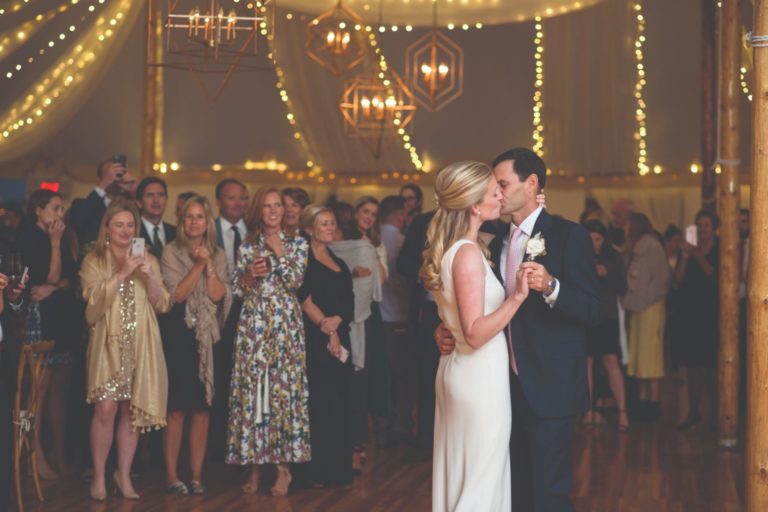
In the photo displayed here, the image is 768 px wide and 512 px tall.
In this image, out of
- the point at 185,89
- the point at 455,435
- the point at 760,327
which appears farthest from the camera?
the point at 185,89

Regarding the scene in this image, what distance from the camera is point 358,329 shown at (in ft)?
24.0

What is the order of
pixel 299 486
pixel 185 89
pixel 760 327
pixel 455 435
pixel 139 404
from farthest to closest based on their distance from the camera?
pixel 185 89 < pixel 299 486 < pixel 139 404 < pixel 760 327 < pixel 455 435

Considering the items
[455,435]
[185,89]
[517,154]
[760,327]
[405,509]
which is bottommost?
[405,509]

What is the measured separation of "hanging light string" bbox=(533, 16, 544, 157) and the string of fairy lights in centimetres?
104

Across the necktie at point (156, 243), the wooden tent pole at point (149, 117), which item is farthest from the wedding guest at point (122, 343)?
the wooden tent pole at point (149, 117)

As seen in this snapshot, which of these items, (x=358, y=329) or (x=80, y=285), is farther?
(x=358, y=329)

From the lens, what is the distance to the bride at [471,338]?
402cm

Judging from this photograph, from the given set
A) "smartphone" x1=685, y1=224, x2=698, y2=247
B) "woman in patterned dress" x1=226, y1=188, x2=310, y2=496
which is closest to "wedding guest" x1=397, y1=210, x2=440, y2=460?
"woman in patterned dress" x1=226, y1=188, x2=310, y2=496

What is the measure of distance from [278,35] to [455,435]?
382 inches

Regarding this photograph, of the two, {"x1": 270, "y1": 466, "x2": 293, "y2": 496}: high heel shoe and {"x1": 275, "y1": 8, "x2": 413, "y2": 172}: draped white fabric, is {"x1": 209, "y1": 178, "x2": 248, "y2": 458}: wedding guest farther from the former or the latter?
{"x1": 275, "y1": 8, "x2": 413, "y2": 172}: draped white fabric

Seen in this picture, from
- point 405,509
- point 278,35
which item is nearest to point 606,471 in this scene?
point 405,509

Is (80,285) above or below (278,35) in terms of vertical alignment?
below

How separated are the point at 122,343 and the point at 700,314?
461 centimetres

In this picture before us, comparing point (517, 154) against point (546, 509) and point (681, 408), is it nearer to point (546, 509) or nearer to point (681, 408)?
point (546, 509)
